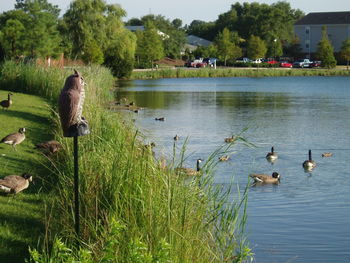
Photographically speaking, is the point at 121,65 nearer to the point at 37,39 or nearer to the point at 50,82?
the point at 37,39

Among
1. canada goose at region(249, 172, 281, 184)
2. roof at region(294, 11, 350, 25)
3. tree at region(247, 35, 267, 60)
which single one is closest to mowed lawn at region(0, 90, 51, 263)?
canada goose at region(249, 172, 281, 184)

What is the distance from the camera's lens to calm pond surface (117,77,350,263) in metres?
12.3

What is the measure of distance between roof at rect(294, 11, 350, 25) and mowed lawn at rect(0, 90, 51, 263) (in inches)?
4477

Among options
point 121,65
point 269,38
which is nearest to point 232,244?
point 121,65

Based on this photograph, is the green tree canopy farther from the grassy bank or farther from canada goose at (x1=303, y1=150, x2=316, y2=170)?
canada goose at (x1=303, y1=150, x2=316, y2=170)

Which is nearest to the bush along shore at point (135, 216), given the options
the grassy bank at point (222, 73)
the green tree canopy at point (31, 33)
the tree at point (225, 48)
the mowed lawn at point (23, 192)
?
the mowed lawn at point (23, 192)

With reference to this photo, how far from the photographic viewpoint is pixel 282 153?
23000 millimetres

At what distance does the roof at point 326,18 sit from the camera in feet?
419

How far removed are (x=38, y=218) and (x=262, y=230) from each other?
5.00 m

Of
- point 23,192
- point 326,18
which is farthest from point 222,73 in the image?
point 23,192

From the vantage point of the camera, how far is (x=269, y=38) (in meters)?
124

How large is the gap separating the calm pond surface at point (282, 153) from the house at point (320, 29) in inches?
3192

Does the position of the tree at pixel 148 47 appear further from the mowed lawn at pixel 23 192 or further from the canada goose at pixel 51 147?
the canada goose at pixel 51 147

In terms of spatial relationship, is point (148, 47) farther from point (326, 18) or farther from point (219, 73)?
point (326, 18)
